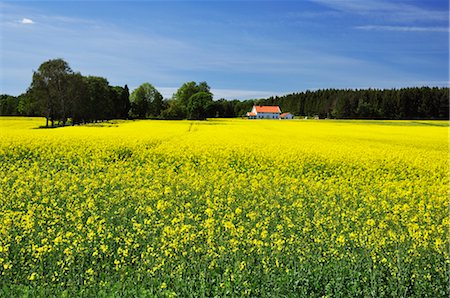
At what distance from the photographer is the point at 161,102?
10788 cm

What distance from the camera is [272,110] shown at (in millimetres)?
139375

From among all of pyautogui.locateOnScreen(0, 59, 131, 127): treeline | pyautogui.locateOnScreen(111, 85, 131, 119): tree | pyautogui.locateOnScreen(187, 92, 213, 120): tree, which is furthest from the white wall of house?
pyautogui.locateOnScreen(0, 59, 131, 127): treeline

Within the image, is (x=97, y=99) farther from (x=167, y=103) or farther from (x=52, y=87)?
(x=167, y=103)

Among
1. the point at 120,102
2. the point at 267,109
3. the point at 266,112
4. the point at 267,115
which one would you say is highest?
the point at 120,102

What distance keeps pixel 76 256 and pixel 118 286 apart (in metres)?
1.47

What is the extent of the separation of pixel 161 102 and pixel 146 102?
468cm

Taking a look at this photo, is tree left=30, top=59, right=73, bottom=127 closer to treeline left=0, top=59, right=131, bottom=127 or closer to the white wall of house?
treeline left=0, top=59, right=131, bottom=127

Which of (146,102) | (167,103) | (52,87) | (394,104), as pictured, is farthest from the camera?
(167,103)

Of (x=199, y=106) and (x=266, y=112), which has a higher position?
(x=199, y=106)

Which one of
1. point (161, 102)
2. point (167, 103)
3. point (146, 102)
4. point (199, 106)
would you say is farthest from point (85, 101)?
point (167, 103)

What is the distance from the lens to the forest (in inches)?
2408

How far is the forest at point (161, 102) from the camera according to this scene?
201 feet

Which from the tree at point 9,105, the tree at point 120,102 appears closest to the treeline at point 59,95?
the tree at point 120,102

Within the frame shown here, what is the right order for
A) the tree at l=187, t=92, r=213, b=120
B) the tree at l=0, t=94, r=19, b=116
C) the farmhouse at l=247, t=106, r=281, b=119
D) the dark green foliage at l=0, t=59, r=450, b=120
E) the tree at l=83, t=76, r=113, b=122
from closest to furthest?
the dark green foliage at l=0, t=59, r=450, b=120
the tree at l=83, t=76, r=113, b=122
the tree at l=187, t=92, r=213, b=120
the tree at l=0, t=94, r=19, b=116
the farmhouse at l=247, t=106, r=281, b=119
